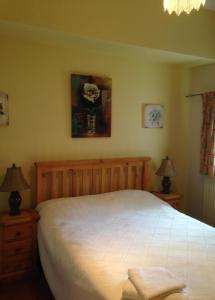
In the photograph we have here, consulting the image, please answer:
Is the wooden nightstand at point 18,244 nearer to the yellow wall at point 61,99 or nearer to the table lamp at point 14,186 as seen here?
the table lamp at point 14,186

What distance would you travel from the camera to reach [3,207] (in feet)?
8.82

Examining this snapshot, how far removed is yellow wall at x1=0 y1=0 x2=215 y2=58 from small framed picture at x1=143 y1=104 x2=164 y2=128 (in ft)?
2.57

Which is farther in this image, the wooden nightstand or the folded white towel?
the wooden nightstand

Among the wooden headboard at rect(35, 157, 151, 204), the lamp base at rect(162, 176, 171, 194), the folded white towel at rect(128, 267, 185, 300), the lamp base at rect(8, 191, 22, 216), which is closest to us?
the folded white towel at rect(128, 267, 185, 300)

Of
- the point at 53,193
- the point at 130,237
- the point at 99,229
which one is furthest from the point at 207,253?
the point at 53,193

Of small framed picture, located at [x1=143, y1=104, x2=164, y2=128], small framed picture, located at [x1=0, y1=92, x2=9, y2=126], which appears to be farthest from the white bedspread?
small framed picture, located at [x1=143, y1=104, x2=164, y2=128]

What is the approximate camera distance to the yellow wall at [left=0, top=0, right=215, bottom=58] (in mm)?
2189

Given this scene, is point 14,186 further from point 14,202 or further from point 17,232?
point 17,232

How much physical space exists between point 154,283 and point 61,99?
211cm

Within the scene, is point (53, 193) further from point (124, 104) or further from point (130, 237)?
point (124, 104)

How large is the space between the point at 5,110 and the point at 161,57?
6.21 ft

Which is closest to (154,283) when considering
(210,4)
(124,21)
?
(124,21)

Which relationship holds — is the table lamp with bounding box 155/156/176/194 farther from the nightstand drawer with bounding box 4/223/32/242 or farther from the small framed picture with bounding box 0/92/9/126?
the small framed picture with bounding box 0/92/9/126

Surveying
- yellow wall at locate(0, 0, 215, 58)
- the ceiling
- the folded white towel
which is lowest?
the folded white towel
